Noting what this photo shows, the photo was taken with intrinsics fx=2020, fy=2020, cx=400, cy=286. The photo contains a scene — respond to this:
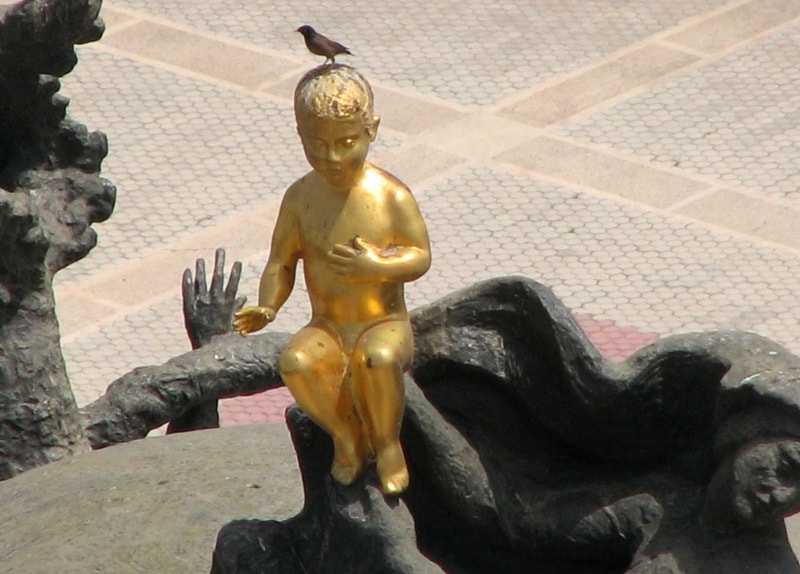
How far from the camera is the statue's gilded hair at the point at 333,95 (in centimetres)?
280

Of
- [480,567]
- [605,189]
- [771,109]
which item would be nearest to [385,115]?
[605,189]

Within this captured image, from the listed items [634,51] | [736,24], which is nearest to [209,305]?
[634,51]

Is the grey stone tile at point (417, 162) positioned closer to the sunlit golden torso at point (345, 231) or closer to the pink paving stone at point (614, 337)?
the pink paving stone at point (614, 337)

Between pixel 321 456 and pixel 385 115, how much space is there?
4.15 meters

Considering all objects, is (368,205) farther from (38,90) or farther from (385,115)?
(385,115)

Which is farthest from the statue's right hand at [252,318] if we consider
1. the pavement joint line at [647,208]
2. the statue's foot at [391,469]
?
the pavement joint line at [647,208]

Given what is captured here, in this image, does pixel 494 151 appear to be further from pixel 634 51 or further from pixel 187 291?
pixel 187 291

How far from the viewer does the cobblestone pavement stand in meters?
6.02

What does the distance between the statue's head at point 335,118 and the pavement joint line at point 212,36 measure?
4.69 metres

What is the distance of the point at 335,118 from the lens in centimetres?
281

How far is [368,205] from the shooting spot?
113 inches

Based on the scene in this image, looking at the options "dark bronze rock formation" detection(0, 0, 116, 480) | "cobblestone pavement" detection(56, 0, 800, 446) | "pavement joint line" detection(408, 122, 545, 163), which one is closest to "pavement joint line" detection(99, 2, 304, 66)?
"cobblestone pavement" detection(56, 0, 800, 446)

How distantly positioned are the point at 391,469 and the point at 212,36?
5.05 metres

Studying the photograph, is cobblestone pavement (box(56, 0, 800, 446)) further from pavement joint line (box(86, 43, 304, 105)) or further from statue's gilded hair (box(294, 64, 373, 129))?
statue's gilded hair (box(294, 64, 373, 129))
